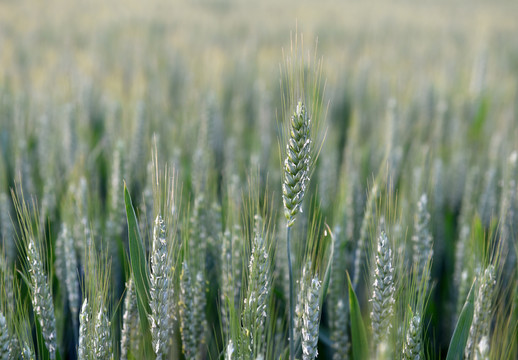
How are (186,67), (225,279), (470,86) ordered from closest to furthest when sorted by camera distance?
(225,279) → (470,86) → (186,67)

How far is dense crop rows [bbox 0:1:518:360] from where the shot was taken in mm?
974

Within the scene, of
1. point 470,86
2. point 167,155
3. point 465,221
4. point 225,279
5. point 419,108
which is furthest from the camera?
point 470,86

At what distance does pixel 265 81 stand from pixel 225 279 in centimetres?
240

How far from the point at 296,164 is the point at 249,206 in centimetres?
25

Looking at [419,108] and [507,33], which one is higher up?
[507,33]

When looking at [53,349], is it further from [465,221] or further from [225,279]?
[465,221]

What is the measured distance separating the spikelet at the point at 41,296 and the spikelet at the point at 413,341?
0.79 metres

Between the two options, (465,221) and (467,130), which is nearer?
(465,221)

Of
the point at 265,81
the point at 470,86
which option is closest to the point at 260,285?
the point at 265,81

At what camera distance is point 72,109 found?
2.31 m

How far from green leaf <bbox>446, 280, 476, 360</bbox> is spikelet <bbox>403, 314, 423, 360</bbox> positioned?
13cm

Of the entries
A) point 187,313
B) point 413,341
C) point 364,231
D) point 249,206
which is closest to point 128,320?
point 187,313

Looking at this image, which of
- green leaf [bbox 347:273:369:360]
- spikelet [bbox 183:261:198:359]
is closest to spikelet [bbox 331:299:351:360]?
green leaf [bbox 347:273:369:360]

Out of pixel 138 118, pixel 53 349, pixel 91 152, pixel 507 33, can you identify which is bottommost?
pixel 53 349
